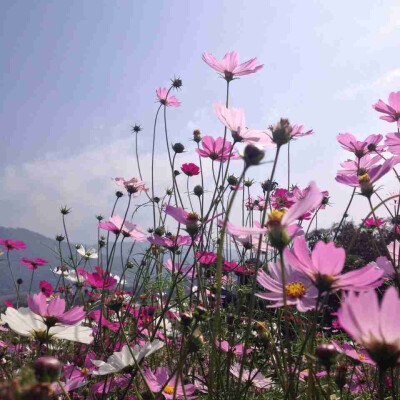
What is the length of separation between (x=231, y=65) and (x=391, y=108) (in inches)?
21.1

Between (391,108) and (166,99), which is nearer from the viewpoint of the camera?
(391,108)

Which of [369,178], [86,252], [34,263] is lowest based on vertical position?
[369,178]

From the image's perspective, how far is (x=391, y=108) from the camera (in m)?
1.32

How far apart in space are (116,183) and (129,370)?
42.7 inches

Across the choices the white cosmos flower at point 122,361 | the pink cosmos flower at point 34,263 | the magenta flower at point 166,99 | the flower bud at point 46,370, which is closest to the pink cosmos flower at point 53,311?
the white cosmos flower at point 122,361

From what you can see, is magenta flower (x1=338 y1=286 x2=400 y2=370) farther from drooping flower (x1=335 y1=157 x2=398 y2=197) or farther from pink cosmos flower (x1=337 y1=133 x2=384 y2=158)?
pink cosmos flower (x1=337 y1=133 x2=384 y2=158)

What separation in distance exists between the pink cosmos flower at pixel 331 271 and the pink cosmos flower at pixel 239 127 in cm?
35

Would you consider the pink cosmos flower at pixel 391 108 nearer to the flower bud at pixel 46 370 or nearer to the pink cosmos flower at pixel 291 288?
the pink cosmos flower at pixel 291 288

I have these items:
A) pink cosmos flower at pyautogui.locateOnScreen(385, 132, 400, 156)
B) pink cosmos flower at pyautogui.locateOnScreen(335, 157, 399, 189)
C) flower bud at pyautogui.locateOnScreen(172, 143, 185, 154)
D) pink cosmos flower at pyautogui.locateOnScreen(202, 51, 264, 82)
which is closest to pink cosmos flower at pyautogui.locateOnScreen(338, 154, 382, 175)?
pink cosmos flower at pyautogui.locateOnScreen(385, 132, 400, 156)

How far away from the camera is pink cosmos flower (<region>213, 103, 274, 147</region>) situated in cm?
78

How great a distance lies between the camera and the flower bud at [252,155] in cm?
56

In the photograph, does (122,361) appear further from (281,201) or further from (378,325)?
(281,201)

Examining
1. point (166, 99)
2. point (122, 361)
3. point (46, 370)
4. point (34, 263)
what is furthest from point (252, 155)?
point (34, 263)

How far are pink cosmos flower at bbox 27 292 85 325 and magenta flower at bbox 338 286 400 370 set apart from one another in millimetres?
448
